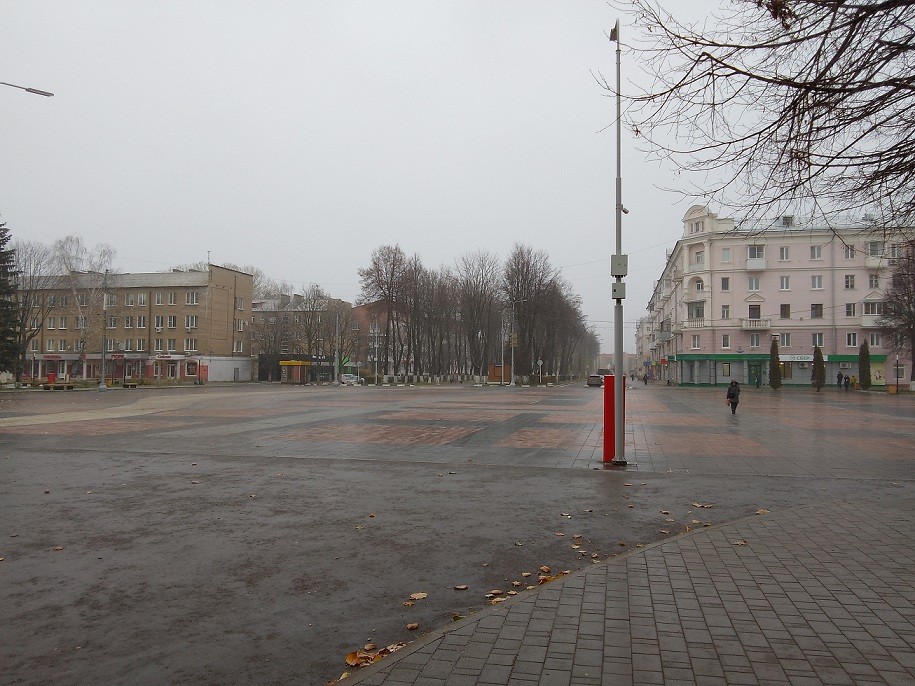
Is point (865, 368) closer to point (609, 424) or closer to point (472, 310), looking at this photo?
point (472, 310)

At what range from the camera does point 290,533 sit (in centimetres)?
697

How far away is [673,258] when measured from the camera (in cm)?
8400

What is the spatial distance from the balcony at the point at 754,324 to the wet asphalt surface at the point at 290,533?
175 feet

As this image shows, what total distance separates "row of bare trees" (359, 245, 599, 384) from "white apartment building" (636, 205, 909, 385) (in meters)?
16.1

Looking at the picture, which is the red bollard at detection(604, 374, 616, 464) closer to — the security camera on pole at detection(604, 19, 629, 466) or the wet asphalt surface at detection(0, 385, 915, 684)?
the security camera on pole at detection(604, 19, 629, 466)

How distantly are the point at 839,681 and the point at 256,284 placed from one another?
105 meters

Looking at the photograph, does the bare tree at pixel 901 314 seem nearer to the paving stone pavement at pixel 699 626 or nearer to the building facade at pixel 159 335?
the paving stone pavement at pixel 699 626

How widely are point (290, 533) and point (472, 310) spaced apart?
68513 millimetres

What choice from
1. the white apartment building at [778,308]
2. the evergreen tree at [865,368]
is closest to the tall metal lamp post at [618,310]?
the evergreen tree at [865,368]

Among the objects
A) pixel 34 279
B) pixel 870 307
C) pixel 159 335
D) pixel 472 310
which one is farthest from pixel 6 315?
pixel 870 307

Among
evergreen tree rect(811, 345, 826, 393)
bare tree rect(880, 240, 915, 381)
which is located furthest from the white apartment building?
bare tree rect(880, 240, 915, 381)

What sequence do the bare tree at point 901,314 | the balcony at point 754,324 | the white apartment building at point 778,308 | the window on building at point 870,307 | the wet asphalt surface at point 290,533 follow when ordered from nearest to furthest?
the wet asphalt surface at point 290,533
the bare tree at point 901,314
the window on building at point 870,307
the white apartment building at point 778,308
the balcony at point 754,324

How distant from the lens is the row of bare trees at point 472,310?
68513 millimetres

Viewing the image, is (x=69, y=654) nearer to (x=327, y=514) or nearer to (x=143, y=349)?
(x=327, y=514)
